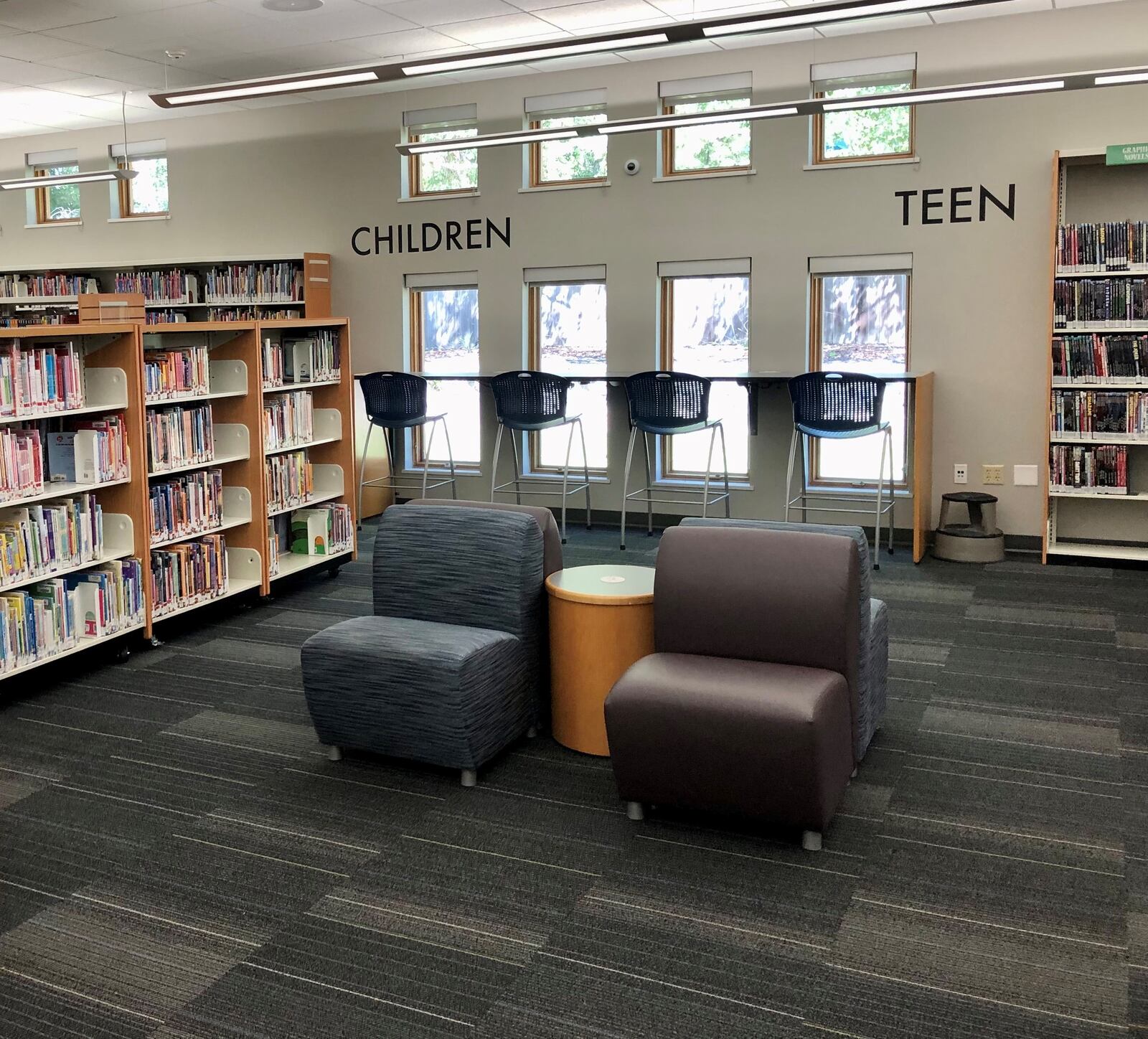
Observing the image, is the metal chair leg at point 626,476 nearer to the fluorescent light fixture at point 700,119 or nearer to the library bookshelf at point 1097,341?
the fluorescent light fixture at point 700,119

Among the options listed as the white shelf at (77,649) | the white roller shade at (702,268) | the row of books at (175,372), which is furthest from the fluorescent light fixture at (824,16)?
the white shelf at (77,649)

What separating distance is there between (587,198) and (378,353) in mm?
2017

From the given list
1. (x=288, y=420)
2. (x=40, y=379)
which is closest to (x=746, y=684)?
(x=40, y=379)

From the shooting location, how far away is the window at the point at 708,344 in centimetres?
765

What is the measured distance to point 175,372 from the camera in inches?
201

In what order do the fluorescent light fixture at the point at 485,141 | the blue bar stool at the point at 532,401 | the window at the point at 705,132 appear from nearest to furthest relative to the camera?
the fluorescent light fixture at the point at 485,141, the blue bar stool at the point at 532,401, the window at the point at 705,132

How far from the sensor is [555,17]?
6.57 metres

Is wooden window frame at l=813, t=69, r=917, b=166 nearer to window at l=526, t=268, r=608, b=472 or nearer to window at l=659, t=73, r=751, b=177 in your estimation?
window at l=659, t=73, r=751, b=177

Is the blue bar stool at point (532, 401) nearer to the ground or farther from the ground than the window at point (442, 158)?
nearer to the ground

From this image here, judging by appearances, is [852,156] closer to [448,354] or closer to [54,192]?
[448,354]

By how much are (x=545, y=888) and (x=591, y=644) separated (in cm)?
95

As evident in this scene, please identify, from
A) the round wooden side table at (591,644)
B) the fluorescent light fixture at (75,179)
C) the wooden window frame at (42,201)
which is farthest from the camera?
the wooden window frame at (42,201)

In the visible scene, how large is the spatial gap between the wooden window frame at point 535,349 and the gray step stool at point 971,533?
2437mm

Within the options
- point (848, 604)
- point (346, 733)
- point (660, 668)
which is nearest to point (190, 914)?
point (346, 733)
